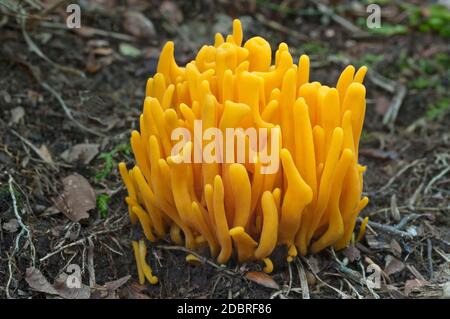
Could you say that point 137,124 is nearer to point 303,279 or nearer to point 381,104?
point 303,279

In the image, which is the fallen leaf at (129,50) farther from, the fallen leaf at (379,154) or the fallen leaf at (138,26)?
the fallen leaf at (379,154)

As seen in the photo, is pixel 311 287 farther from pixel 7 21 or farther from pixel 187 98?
pixel 7 21

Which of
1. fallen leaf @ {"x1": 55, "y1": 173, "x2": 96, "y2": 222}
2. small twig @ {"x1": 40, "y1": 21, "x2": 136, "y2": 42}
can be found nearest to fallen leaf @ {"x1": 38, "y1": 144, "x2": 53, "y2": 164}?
fallen leaf @ {"x1": 55, "y1": 173, "x2": 96, "y2": 222}

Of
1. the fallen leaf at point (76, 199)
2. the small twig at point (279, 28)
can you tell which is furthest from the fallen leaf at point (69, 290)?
the small twig at point (279, 28)

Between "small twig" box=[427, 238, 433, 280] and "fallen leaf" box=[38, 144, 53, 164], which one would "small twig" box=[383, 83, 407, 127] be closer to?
"small twig" box=[427, 238, 433, 280]

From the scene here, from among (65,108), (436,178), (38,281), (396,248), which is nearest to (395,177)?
(436,178)

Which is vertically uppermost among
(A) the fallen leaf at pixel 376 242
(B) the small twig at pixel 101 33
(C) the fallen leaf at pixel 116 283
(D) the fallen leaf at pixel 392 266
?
(B) the small twig at pixel 101 33
